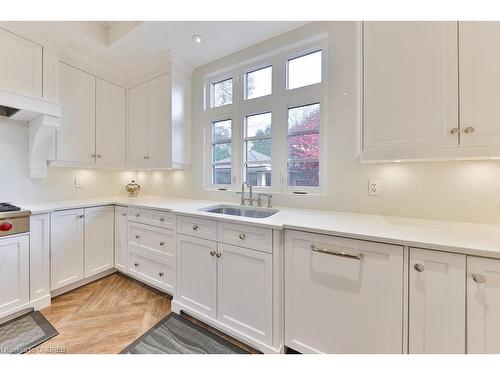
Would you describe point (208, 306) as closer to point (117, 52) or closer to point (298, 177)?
point (298, 177)

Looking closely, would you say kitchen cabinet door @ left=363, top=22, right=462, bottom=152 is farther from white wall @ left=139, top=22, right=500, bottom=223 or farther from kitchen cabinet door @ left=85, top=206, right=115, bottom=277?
kitchen cabinet door @ left=85, top=206, right=115, bottom=277

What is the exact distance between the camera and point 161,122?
8.09ft

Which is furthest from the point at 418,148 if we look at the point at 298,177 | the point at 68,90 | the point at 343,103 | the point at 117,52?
the point at 68,90

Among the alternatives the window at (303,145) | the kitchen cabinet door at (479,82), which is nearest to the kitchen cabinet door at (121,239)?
the window at (303,145)

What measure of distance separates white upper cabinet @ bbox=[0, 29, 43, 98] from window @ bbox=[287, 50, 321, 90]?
7.58ft

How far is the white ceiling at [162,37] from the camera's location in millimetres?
1914

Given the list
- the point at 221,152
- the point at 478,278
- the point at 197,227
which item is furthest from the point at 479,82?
the point at 221,152

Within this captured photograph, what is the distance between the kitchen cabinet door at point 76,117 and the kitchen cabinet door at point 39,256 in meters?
0.77

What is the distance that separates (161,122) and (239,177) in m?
1.15

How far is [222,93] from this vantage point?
2498mm

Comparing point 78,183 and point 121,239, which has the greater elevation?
point 78,183

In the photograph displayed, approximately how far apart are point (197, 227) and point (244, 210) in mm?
554

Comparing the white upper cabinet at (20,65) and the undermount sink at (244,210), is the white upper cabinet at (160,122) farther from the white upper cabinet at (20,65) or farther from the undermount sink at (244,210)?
the white upper cabinet at (20,65)

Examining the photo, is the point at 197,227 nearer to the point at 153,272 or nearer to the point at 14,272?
the point at 153,272
